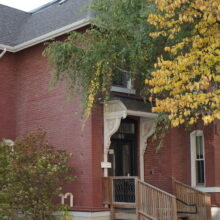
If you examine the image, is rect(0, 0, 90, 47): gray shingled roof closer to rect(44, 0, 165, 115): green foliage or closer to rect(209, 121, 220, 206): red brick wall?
rect(44, 0, 165, 115): green foliage

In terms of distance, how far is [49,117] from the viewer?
16375mm

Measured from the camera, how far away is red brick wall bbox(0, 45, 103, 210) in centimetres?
1478

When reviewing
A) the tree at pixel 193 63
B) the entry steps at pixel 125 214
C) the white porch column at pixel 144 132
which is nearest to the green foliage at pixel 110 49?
the tree at pixel 193 63

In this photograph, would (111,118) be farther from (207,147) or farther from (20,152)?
(207,147)

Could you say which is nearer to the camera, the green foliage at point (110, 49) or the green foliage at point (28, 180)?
the green foliage at point (110, 49)

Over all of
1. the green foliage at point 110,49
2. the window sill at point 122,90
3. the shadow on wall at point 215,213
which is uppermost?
the green foliage at point 110,49

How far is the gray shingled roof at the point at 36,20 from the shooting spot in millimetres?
16781

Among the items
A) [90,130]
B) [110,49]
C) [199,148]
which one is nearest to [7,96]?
[90,130]

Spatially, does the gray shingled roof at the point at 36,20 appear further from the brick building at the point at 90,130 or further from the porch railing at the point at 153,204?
the porch railing at the point at 153,204

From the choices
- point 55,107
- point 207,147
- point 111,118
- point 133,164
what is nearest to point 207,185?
point 207,147

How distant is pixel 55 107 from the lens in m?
16.2

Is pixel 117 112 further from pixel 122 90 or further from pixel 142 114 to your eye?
pixel 122 90

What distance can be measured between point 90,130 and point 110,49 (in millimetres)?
2978

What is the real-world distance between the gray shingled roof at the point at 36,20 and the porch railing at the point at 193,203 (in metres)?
6.70
